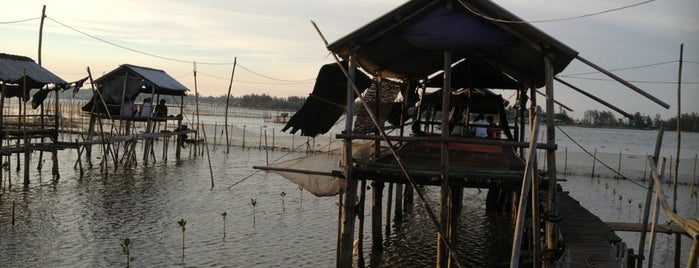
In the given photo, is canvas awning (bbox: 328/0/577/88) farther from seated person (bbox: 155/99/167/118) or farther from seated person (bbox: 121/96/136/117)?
seated person (bbox: 155/99/167/118)

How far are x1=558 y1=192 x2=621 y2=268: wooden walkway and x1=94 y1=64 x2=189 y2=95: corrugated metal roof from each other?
57.5 feet

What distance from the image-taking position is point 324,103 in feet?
33.3

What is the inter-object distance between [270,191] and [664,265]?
12.6m

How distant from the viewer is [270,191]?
20125 mm

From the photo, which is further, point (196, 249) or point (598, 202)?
point (598, 202)

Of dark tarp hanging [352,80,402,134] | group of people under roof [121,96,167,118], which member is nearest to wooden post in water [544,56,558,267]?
dark tarp hanging [352,80,402,134]

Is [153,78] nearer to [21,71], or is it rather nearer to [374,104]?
[21,71]

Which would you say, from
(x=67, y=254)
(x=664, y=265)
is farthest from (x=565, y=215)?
(x=67, y=254)

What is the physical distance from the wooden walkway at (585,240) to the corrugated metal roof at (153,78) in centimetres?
1754

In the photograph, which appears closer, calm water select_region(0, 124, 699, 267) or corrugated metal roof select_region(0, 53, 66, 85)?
calm water select_region(0, 124, 699, 267)

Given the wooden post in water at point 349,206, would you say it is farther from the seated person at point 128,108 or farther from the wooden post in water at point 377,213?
the seated person at point 128,108

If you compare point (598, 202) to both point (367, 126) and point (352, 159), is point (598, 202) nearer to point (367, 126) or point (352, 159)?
point (367, 126)


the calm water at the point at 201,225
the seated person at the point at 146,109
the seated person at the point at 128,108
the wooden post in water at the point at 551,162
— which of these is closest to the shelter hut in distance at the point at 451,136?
the wooden post in water at the point at 551,162

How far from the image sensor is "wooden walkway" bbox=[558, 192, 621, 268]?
307 inches
